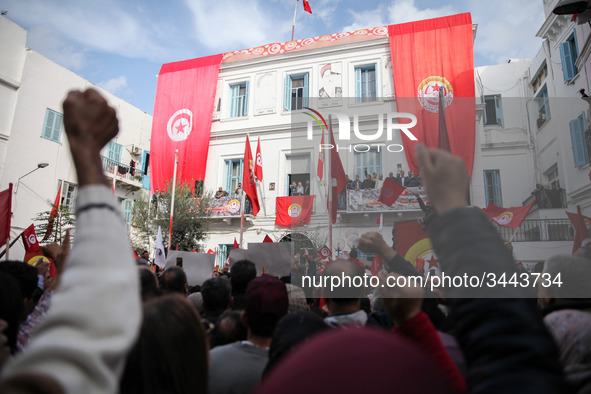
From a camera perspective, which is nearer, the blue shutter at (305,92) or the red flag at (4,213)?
the red flag at (4,213)

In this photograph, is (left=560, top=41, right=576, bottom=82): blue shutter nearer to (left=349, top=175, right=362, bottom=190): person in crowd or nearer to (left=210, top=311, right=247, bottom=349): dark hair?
(left=349, top=175, right=362, bottom=190): person in crowd

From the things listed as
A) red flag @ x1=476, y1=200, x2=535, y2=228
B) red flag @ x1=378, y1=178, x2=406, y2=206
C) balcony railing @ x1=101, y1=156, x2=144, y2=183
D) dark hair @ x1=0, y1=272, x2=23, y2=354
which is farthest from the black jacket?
balcony railing @ x1=101, y1=156, x2=144, y2=183

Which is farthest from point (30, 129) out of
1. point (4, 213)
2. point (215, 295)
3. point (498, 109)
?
point (498, 109)

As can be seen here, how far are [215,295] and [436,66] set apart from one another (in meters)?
15.3

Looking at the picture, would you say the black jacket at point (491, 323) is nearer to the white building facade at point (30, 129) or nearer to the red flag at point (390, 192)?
the red flag at point (390, 192)

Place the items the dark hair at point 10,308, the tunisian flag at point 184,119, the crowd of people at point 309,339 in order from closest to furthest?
the crowd of people at point 309,339 < the dark hair at point 10,308 < the tunisian flag at point 184,119

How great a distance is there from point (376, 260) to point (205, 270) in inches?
126

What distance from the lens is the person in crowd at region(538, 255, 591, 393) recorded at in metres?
1.34

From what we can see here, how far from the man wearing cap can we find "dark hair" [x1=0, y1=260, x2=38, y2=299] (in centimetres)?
175

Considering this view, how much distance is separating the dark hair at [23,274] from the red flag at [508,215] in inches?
255

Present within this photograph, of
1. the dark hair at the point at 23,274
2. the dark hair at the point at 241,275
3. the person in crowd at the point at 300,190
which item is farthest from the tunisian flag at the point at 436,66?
the dark hair at the point at 23,274

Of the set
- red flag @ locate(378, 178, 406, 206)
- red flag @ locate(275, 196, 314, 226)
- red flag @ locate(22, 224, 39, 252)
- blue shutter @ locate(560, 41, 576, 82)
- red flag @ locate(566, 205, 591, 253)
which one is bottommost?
red flag @ locate(22, 224, 39, 252)

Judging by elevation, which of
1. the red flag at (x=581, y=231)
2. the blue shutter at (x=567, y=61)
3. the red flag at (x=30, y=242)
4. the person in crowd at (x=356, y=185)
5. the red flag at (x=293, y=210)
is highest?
the blue shutter at (x=567, y=61)

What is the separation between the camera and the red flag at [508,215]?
6.62 metres
